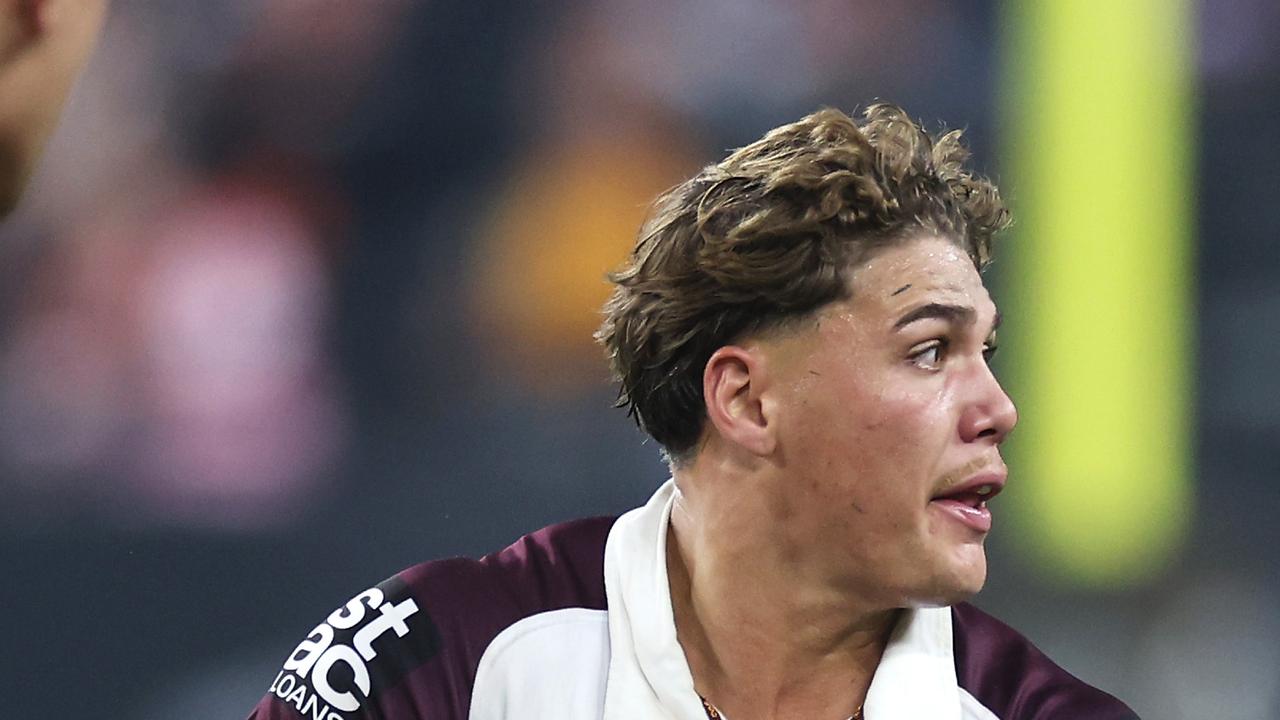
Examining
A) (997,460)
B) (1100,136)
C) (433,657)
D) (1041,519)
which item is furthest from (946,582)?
(1100,136)

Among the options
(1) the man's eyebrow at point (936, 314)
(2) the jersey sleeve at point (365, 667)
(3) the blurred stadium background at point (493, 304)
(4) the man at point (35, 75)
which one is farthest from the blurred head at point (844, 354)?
(4) the man at point (35, 75)

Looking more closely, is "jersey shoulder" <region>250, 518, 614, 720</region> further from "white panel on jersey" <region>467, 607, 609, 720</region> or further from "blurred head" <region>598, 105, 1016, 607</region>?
"blurred head" <region>598, 105, 1016, 607</region>

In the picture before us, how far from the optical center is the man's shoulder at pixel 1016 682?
1280 mm

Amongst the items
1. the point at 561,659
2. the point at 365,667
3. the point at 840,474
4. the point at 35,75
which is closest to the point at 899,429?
the point at 840,474

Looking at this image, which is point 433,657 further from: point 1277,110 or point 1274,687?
point 1277,110

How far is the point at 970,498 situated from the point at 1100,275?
114 cm

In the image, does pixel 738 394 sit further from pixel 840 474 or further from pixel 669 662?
pixel 669 662

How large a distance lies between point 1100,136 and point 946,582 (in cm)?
128

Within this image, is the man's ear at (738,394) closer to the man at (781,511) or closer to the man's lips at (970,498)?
the man at (781,511)

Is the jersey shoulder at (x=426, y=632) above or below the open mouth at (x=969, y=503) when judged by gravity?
below

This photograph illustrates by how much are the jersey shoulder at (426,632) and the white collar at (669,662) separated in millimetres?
43

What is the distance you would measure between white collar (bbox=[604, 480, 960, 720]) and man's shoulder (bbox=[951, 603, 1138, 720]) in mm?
25

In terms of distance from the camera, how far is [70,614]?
2170mm

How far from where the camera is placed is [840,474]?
1.22 m
